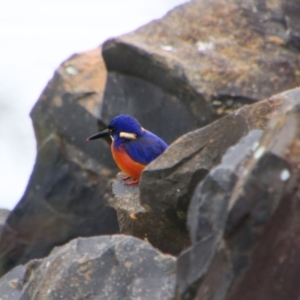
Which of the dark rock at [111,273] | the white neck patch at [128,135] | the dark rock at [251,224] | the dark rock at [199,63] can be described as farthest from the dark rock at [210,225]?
the dark rock at [199,63]

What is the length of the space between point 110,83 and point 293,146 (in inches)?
222

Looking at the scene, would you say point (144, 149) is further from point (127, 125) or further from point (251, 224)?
point (251, 224)

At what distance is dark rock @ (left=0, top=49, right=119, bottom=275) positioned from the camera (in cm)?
869

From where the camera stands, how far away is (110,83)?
8641 millimetres

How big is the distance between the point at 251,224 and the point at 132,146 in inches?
120

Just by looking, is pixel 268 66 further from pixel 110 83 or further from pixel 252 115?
pixel 252 115

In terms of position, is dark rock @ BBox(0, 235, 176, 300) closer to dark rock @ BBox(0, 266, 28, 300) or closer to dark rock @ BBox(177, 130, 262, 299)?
dark rock @ BBox(0, 266, 28, 300)

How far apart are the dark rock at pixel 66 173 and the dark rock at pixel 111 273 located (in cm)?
450

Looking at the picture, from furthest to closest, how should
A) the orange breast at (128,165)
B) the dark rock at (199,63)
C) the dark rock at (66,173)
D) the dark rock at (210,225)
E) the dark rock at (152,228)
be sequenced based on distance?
the dark rock at (66,173)
the dark rock at (199,63)
the orange breast at (128,165)
the dark rock at (152,228)
the dark rock at (210,225)

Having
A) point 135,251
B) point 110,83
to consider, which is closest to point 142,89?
point 110,83

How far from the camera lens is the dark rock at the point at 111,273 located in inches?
154

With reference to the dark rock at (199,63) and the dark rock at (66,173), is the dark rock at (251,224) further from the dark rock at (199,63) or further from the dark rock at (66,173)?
the dark rock at (66,173)

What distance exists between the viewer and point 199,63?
26.0 feet

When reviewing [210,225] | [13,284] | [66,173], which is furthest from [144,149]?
[66,173]
